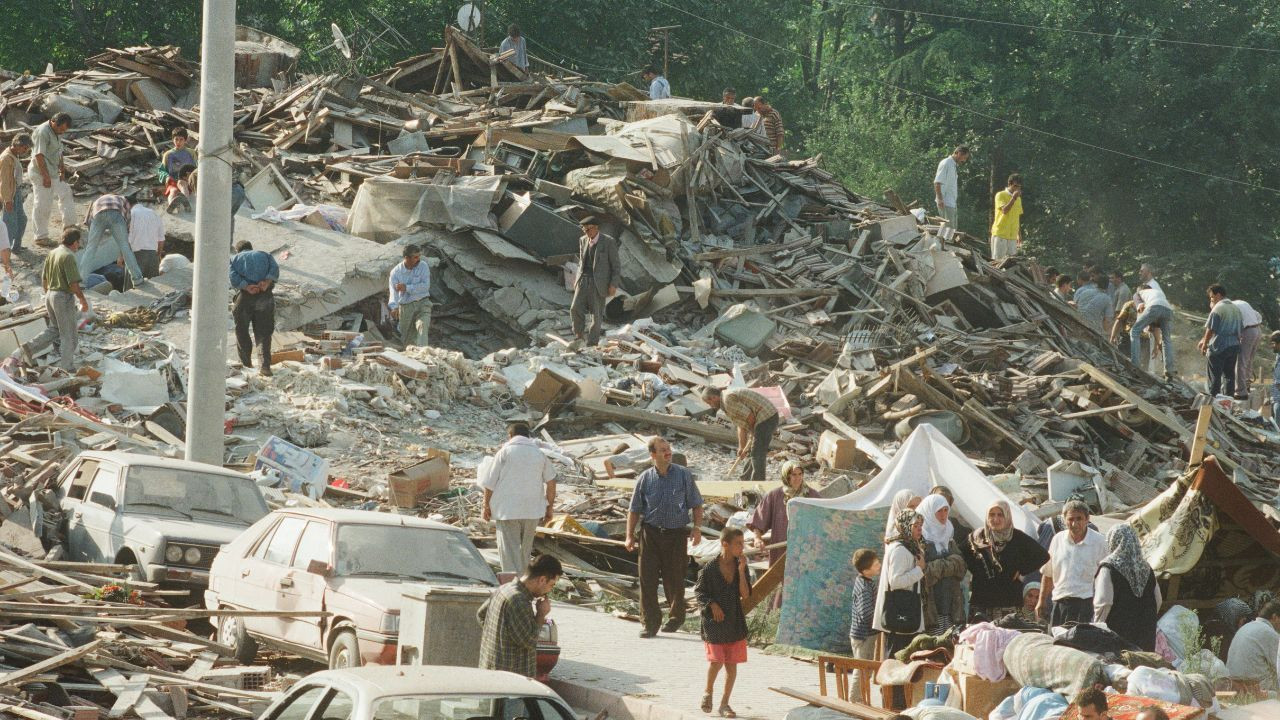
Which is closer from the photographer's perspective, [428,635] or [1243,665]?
[428,635]

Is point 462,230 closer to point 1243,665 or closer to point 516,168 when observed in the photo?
point 516,168

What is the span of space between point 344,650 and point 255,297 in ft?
32.8

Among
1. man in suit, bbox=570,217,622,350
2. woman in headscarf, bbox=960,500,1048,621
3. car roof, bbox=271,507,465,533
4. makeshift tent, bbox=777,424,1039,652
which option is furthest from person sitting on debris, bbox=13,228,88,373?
woman in headscarf, bbox=960,500,1048,621

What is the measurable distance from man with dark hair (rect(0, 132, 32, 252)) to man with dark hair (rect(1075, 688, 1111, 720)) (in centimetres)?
1897

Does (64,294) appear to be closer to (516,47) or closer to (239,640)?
(239,640)

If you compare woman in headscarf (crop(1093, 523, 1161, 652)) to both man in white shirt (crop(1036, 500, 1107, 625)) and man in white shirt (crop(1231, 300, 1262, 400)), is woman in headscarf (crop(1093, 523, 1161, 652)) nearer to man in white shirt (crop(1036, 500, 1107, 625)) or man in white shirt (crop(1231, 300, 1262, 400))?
man in white shirt (crop(1036, 500, 1107, 625))

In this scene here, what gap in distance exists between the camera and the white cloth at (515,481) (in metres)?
12.6

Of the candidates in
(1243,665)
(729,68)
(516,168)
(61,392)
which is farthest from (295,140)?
(729,68)

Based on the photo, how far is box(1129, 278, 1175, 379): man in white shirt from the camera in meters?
24.9

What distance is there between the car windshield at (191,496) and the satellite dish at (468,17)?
2407cm

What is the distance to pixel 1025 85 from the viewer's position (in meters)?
56.8

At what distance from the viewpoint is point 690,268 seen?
80.6 ft

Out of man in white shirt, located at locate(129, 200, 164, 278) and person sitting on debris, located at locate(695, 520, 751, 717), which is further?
man in white shirt, located at locate(129, 200, 164, 278)

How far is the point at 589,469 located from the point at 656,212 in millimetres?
7878
